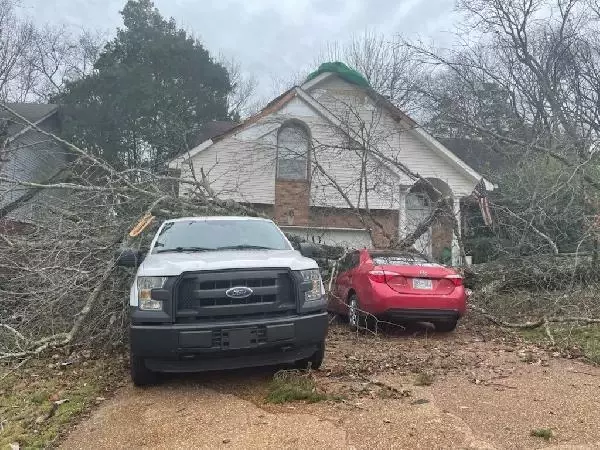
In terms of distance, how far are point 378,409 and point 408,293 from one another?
384cm

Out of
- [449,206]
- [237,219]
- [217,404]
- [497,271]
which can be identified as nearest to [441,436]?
[217,404]

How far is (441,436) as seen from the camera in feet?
14.6

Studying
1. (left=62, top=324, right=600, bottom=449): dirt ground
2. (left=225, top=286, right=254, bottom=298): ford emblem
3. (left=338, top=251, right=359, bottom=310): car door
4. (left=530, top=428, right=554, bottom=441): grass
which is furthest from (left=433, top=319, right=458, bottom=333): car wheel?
(left=530, top=428, right=554, bottom=441): grass

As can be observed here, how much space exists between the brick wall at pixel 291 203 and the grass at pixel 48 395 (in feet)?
38.5

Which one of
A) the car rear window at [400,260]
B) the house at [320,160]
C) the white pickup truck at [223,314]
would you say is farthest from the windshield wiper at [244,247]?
the house at [320,160]

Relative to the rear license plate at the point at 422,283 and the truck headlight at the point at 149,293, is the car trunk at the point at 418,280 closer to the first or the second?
the rear license plate at the point at 422,283

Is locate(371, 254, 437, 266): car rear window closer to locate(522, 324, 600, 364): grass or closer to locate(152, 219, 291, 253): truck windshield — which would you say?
locate(522, 324, 600, 364): grass

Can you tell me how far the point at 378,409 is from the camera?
16.7 ft

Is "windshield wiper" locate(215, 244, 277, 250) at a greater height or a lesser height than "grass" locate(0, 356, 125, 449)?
greater

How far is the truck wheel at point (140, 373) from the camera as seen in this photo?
572 cm

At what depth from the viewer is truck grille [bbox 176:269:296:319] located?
5.59m

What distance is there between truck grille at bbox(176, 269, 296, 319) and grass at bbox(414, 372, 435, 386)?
1.56 metres

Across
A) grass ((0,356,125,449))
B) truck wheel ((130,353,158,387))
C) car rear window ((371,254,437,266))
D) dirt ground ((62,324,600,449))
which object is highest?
car rear window ((371,254,437,266))

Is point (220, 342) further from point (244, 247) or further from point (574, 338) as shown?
point (574, 338)
